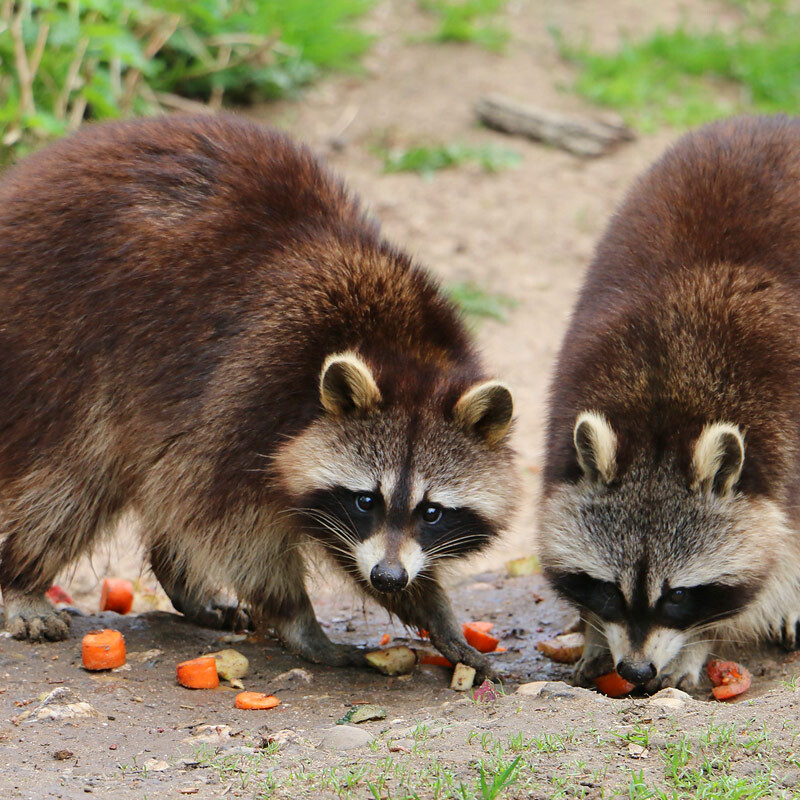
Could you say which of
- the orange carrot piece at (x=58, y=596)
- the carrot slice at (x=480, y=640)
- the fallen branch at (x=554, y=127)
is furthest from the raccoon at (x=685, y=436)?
the fallen branch at (x=554, y=127)

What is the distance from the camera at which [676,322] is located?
4.34 metres

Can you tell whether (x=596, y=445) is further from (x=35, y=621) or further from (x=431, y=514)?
(x=35, y=621)

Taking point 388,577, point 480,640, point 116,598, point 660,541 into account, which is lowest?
point 116,598

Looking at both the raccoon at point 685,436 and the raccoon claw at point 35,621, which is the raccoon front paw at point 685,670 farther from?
the raccoon claw at point 35,621

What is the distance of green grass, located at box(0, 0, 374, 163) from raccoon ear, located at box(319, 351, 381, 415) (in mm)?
3638

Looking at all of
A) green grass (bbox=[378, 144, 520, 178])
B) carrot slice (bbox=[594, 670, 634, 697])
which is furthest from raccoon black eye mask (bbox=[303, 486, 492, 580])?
green grass (bbox=[378, 144, 520, 178])

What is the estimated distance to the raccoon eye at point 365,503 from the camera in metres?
4.26

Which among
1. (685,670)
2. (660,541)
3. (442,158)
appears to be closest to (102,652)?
(660,541)

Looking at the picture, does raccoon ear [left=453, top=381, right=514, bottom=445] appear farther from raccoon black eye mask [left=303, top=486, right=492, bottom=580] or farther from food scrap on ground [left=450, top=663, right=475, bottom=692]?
food scrap on ground [left=450, top=663, right=475, bottom=692]

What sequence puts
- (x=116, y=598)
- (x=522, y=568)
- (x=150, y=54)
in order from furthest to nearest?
(x=150, y=54) < (x=522, y=568) < (x=116, y=598)

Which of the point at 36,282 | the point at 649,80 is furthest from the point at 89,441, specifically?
the point at 649,80

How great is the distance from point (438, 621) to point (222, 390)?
1222 millimetres

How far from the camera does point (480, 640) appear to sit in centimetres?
491

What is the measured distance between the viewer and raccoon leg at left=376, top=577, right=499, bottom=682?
Answer: 4578 mm
